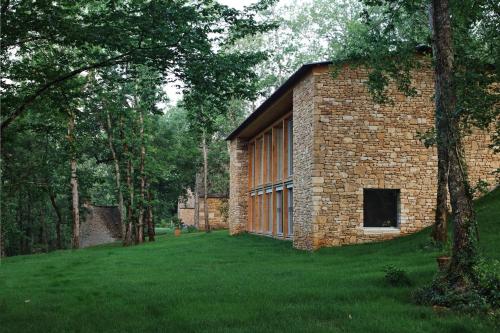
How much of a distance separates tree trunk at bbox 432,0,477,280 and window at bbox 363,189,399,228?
10.2 metres

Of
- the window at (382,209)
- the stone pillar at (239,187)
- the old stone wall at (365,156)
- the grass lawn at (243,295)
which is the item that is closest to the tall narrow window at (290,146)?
the window at (382,209)

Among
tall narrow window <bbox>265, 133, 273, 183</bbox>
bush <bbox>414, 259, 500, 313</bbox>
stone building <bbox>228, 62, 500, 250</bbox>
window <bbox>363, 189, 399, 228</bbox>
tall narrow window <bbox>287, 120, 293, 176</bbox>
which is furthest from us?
tall narrow window <bbox>265, 133, 273, 183</bbox>

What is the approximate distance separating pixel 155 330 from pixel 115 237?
124 feet

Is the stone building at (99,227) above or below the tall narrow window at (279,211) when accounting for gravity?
below

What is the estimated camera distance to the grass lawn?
7.39 metres

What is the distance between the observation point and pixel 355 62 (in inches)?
432

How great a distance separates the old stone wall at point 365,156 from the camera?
18109mm

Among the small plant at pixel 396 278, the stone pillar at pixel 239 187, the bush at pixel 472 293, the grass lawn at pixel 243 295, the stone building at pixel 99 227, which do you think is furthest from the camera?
the stone building at pixel 99 227

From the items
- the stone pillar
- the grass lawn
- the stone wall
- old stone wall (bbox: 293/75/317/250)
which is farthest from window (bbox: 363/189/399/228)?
the stone wall

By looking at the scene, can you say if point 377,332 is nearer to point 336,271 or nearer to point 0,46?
point 336,271

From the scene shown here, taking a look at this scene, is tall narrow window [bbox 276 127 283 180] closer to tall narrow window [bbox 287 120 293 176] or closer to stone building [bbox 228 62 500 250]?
tall narrow window [bbox 287 120 293 176]

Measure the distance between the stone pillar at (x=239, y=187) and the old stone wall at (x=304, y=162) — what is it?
12.2 metres

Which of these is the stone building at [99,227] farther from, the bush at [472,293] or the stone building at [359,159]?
the bush at [472,293]

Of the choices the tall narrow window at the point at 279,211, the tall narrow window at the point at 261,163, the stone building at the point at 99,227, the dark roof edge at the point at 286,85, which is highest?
the dark roof edge at the point at 286,85
